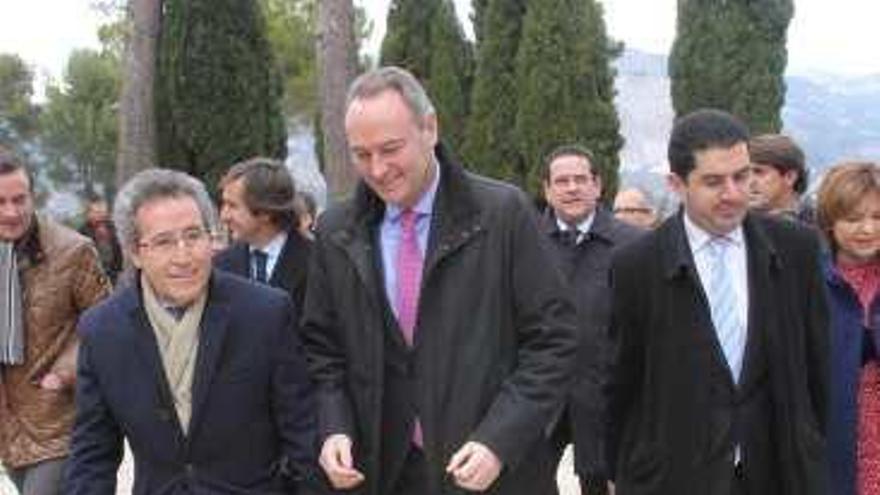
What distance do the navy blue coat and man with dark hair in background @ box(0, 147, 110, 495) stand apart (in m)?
2.62

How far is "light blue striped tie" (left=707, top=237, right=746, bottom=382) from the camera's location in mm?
4039

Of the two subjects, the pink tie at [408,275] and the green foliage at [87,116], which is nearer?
the pink tie at [408,275]

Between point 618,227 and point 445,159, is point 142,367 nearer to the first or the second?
point 445,159

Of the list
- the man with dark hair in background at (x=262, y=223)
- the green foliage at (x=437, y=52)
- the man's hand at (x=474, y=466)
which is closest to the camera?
the man's hand at (x=474, y=466)

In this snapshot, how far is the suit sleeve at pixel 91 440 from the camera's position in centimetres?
367

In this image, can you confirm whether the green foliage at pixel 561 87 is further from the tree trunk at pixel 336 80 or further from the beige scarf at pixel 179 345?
the beige scarf at pixel 179 345

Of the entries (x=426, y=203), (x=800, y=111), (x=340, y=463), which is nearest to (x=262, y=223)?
(x=426, y=203)

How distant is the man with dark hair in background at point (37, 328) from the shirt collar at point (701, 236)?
7.36 ft

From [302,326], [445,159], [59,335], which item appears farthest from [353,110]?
[59,335]

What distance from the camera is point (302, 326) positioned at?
3.75m

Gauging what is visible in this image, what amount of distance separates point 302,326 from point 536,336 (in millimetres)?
655

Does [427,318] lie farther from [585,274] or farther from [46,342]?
[585,274]

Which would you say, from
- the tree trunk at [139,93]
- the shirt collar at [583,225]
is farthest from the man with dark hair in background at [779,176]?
the tree trunk at [139,93]

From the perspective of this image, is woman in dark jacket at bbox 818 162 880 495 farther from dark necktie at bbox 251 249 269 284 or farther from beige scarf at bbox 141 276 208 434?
dark necktie at bbox 251 249 269 284
